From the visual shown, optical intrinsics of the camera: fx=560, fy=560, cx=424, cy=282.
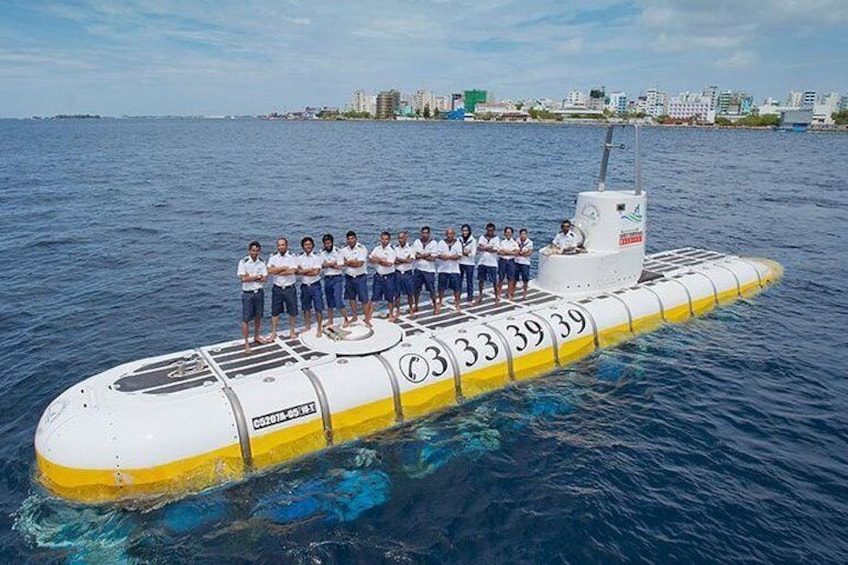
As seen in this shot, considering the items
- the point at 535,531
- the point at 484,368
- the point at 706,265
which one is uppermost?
the point at 706,265

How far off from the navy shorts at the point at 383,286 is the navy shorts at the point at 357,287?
17.5 inches

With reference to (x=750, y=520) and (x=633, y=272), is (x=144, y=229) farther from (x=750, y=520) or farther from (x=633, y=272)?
(x=750, y=520)

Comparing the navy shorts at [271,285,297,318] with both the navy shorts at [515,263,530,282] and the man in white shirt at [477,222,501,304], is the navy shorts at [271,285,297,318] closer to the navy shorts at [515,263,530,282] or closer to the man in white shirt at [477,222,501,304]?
the man in white shirt at [477,222,501,304]

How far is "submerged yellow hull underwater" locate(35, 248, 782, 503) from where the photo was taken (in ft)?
33.2

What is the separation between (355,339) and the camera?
13562 millimetres

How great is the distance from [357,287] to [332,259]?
0.96 meters

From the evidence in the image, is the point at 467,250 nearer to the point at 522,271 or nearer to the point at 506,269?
the point at 506,269

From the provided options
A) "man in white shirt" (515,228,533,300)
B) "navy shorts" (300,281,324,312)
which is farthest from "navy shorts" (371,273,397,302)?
"man in white shirt" (515,228,533,300)

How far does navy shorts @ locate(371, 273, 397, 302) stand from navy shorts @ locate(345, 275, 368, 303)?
0.44m

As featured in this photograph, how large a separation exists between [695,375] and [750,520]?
20.0ft

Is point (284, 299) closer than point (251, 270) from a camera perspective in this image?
No

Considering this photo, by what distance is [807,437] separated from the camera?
1298 centimetres

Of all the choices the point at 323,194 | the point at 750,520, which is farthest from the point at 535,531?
the point at 323,194

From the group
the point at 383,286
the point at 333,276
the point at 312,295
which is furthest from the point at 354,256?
the point at 312,295
